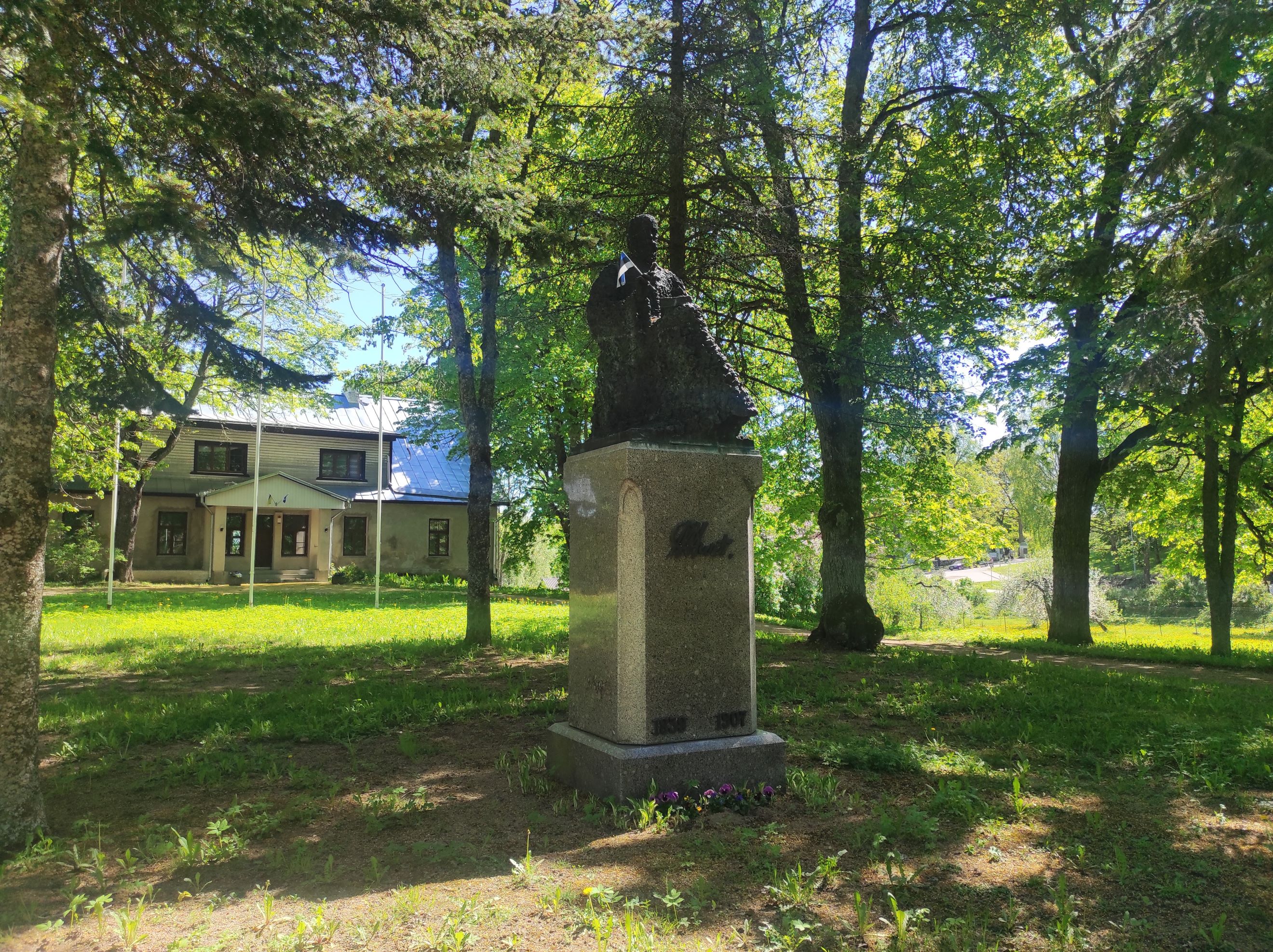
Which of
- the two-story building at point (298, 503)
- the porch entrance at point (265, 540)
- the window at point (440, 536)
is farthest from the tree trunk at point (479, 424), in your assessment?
the window at point (440, 536)

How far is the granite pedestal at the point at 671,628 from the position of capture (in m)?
4.75

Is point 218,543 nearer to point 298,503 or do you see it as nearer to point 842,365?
point 298,503

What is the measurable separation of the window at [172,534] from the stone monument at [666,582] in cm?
2794

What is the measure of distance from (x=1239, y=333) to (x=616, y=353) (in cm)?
818

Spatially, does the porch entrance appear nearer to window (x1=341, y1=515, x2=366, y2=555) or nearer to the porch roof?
the porch roof

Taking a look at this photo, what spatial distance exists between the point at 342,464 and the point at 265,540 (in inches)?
167

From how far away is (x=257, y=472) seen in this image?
57.8 ft

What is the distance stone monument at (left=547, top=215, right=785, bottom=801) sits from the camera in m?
4.78

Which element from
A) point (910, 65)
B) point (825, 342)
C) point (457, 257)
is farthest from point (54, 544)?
point (910, 65)

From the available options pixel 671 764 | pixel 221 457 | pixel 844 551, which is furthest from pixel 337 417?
pixel 671 764

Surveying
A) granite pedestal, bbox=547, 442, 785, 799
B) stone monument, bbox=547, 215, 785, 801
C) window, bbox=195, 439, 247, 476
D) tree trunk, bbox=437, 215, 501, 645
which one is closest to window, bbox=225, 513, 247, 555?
window, bbox=195, 439, 247, 476

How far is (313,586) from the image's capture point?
26.4 m
